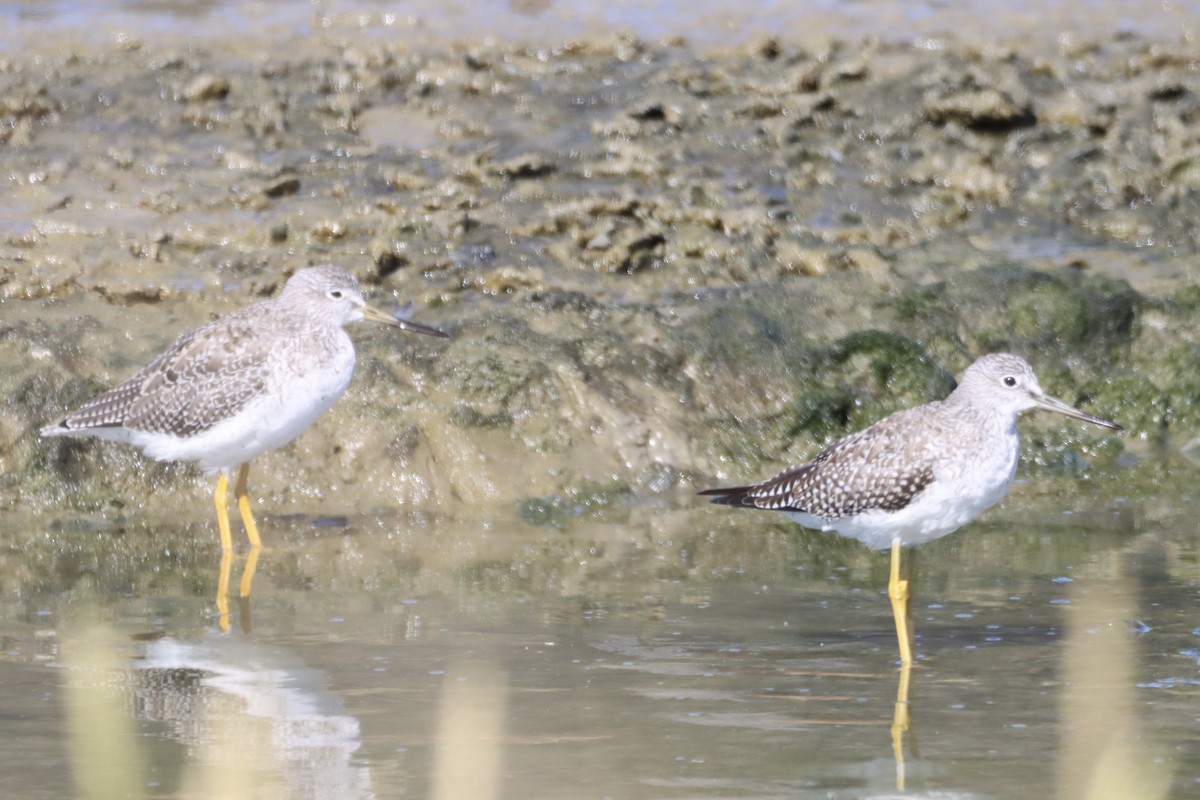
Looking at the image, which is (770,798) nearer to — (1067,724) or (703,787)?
(703,787)

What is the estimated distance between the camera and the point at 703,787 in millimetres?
5738

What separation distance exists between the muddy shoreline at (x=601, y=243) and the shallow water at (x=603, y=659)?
2.14 ft

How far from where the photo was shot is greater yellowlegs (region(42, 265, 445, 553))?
9.20 meters

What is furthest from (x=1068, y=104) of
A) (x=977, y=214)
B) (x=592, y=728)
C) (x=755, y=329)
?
(x=592, y=728)

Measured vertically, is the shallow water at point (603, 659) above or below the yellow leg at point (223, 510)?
below

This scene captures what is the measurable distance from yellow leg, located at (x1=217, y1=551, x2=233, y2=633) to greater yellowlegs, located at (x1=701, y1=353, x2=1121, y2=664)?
2444mm

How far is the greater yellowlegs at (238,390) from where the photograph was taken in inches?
362

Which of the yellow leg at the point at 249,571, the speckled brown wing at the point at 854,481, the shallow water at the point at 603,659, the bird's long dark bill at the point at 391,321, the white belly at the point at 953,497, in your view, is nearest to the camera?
the shallow water at the point at 603,659

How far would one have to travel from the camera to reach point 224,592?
8344 millimetres

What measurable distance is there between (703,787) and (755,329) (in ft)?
18.2

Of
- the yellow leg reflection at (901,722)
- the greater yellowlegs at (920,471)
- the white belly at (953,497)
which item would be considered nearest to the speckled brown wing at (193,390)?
the greater yellowlegs at (920,471)

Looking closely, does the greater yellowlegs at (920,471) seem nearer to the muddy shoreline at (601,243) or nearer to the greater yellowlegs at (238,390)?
the muddy shoreline at (601,243)

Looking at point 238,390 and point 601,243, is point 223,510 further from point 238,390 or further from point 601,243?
point 601,243

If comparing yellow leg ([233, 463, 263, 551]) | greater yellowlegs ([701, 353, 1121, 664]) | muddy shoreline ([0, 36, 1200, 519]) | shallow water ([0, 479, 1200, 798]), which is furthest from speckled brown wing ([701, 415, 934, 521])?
yellow leg ([233, 463, 263, 551])
